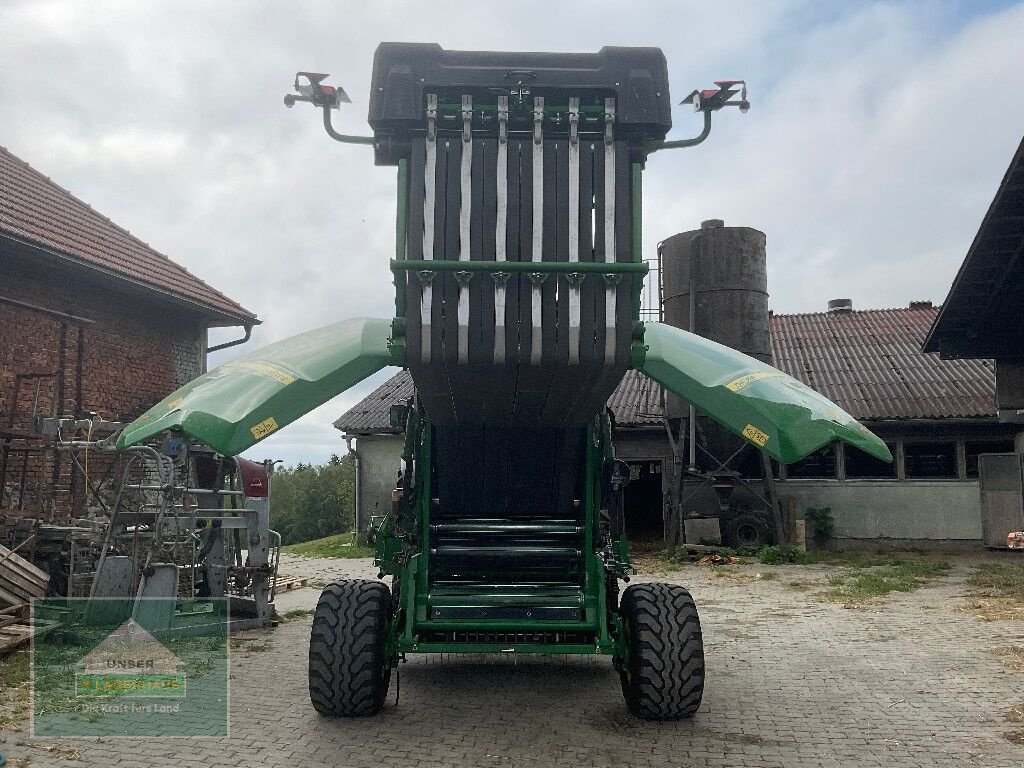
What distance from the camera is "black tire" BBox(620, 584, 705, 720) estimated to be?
Answer: 5.24 meters

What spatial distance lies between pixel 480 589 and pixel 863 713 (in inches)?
105

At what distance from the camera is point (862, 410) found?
17.0 m

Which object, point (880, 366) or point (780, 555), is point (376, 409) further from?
point (880, 366)

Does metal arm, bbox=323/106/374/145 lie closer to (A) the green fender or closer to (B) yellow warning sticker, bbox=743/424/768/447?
(A) the green fender

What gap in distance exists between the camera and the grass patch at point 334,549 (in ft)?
59.4

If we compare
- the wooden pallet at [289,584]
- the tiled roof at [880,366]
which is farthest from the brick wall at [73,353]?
the tiled roof at [880,366]

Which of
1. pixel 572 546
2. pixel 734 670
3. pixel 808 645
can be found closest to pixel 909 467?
pixel 808 645

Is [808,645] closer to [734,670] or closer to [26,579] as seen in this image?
[734,670]

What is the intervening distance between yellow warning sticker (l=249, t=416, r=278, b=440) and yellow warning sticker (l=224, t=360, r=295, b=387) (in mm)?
224

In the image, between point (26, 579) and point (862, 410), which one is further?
point (862, 410)

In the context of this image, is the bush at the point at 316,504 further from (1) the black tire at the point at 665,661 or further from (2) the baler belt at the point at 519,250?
(2) the baler belt at the point at 519,250

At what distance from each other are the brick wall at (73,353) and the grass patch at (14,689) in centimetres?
266

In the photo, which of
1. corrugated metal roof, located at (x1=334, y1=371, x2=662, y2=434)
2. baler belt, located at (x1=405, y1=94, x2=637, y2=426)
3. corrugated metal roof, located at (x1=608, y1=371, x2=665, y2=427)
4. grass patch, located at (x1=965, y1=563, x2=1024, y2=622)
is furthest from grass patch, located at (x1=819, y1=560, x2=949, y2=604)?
baler belt, located at (x1=405, y1=94, x2=637, y2=426)

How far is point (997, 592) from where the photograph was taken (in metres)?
11.0
